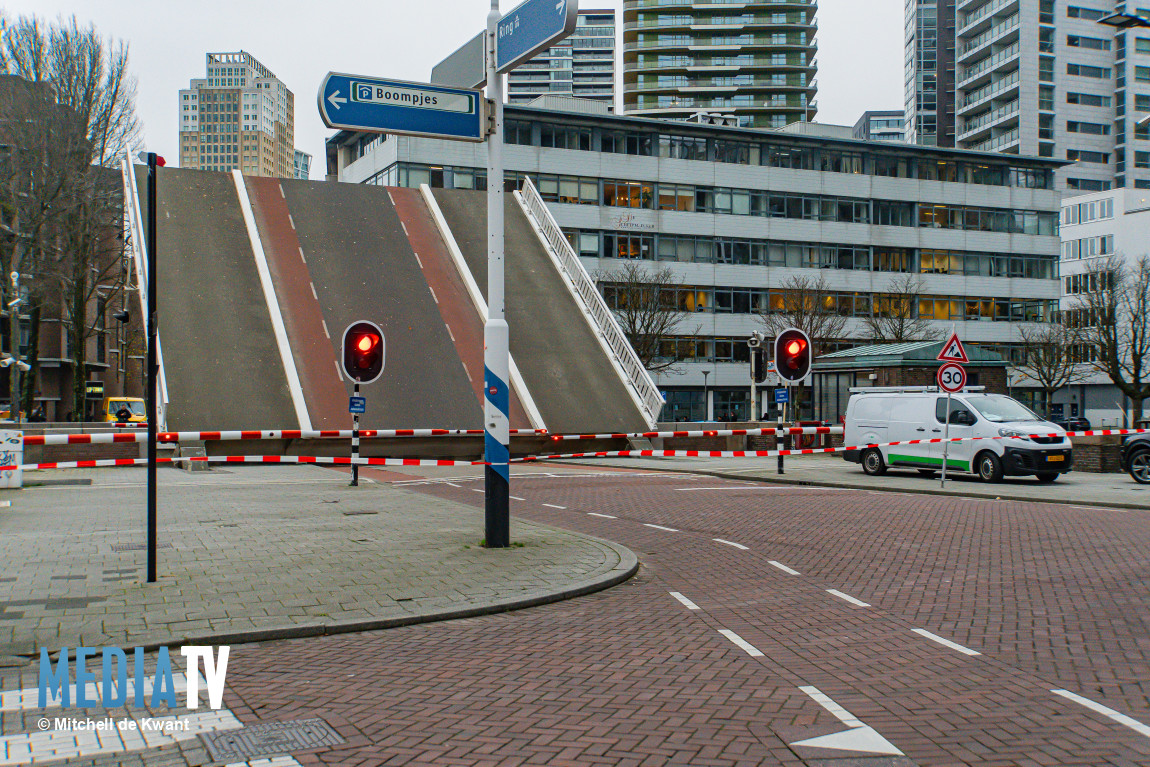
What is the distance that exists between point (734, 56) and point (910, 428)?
7487 cm

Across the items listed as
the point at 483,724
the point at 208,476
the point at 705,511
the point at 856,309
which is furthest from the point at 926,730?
the point at 856,309

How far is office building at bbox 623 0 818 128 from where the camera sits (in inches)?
3438

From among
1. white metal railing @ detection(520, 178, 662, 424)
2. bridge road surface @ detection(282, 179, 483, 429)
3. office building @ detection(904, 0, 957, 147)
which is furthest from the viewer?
office building @ detection(904, 0, 957, 147)

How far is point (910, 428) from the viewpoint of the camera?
67.6 ft

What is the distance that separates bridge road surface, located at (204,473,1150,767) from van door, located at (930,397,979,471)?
9.29 meters

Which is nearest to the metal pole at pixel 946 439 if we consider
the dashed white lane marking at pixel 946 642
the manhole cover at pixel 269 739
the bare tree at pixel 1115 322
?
the dashed white lane marking at pixel 946 642

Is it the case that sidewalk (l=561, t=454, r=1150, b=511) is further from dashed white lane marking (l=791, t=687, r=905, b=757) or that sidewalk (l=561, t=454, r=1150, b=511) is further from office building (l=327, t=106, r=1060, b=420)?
office building (l=327, t=106, r=1060, b=420)

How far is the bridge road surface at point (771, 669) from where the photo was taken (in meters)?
4.35

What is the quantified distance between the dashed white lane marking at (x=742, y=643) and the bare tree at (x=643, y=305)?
43.0 metres

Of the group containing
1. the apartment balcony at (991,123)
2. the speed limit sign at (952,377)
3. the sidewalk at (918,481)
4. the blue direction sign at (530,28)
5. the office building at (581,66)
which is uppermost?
the office building at (581,66)

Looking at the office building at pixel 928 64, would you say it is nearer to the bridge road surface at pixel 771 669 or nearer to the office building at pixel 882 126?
the office building at pixel 882 126

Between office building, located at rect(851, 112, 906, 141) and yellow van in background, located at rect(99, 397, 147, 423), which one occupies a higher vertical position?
office building, located at rect(851, 112, 906, 141)

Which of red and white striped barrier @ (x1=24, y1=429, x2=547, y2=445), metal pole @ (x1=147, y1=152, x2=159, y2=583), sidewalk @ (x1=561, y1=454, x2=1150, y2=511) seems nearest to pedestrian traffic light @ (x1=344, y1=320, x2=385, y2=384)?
red and white striped barrier @ (x1=24, y1=429, x2=547, y2=445)

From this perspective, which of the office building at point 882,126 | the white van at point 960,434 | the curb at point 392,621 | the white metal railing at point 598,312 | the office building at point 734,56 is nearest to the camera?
the curb at point 392,621
